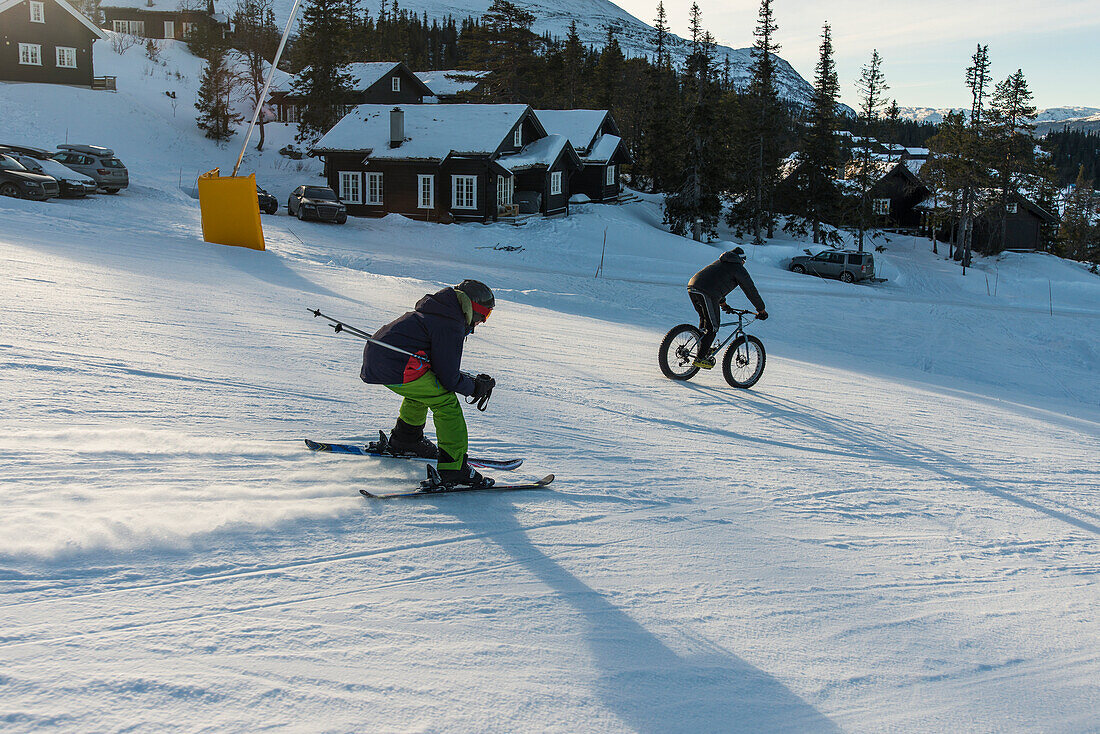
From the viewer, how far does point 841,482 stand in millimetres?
6535

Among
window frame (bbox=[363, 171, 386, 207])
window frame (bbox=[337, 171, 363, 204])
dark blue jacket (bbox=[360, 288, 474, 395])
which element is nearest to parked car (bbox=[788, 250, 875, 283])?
window frame (bbox=[363, 171, 386, 207])

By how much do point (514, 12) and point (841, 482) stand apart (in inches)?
2101

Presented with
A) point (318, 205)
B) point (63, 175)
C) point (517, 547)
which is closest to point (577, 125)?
point (318, 205)

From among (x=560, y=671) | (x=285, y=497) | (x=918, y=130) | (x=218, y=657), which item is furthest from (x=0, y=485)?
(x=918, y=130)

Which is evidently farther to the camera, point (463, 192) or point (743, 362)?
point (463, 192)

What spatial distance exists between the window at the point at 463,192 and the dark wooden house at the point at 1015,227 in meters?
29.8

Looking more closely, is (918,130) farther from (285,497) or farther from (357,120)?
(285,497)

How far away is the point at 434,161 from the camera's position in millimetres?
34000

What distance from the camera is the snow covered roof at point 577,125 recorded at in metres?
43.6

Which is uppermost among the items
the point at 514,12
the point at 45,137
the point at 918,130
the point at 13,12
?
the point at 918,130

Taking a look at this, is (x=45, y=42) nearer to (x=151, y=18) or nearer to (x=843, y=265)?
(x=151, y=18)

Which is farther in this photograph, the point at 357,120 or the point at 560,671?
the point at 357,120

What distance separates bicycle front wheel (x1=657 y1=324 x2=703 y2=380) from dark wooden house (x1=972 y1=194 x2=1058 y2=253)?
1669 inches

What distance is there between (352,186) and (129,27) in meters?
57.7
